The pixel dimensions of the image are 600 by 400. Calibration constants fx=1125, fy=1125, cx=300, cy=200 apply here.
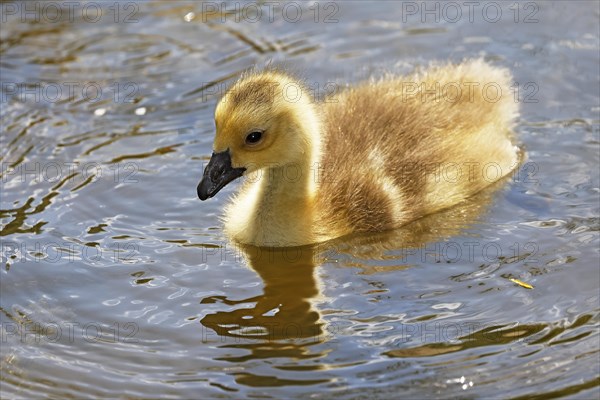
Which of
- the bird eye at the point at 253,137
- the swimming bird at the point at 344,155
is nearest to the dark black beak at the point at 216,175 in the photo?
the swimming bird at the point at 344,155

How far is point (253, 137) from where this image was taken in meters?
5.94

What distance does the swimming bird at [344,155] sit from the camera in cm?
593

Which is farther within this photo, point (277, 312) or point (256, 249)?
point (256, 249)

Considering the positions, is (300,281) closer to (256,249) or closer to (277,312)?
(277,312)

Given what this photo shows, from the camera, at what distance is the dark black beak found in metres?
5.86

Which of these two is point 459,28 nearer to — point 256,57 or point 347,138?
point 256,57

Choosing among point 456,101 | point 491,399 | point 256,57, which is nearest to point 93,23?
point 256,57

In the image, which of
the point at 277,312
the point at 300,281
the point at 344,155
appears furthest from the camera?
the point at 344,155

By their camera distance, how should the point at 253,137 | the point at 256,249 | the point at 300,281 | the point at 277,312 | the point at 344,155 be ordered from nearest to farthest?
the point at 277,312 → the point at 300,281 → the point at 253,137 → the point at 256,249 → the point at 344,155

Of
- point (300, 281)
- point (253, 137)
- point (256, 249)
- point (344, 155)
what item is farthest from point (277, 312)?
point (344, 155)

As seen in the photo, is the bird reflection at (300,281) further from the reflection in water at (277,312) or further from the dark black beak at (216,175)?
the dark black beak at (216,175)

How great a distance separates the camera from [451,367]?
190 inches

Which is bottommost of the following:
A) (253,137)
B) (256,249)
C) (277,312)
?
(277,312)

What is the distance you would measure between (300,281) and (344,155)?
896 mm
